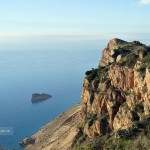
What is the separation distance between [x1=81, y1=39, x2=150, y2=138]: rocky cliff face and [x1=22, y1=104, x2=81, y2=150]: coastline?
265 inches

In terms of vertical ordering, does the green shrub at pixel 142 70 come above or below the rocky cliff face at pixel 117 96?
above

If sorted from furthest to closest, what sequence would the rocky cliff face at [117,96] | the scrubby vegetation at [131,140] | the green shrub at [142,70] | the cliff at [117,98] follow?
the green shrub at [142,70], the rocky cliff face at [117,96], the cliff at [117,98], the scrubby vegetation at [131,140]

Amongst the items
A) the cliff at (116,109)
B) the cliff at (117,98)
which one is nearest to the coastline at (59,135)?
the cliff at (116,109)

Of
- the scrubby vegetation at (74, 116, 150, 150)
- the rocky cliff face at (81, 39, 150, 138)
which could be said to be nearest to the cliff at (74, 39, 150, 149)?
the rocky cliff face at (81, 39, 150, 138)

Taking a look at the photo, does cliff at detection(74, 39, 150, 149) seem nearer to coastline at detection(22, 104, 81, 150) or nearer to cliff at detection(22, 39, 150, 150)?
cliff at detection(22, 39, 150, 150)

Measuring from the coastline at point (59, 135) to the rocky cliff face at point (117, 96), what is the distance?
22.1 ft

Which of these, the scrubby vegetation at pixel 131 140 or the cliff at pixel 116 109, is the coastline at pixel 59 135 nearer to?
the cliff at pixel 116 109

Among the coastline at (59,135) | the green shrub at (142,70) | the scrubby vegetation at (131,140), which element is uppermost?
the green shrub at (142,70)

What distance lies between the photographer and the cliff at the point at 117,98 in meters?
67.7

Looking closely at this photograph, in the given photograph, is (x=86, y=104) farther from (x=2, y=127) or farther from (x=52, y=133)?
(x=2, y=127)

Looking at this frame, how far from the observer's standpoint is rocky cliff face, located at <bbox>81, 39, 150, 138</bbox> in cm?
6825

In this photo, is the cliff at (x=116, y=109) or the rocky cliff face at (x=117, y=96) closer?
the cliff at (x=116, y=109)

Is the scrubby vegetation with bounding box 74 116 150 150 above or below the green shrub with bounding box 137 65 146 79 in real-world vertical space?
below

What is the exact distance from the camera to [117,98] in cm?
7631
